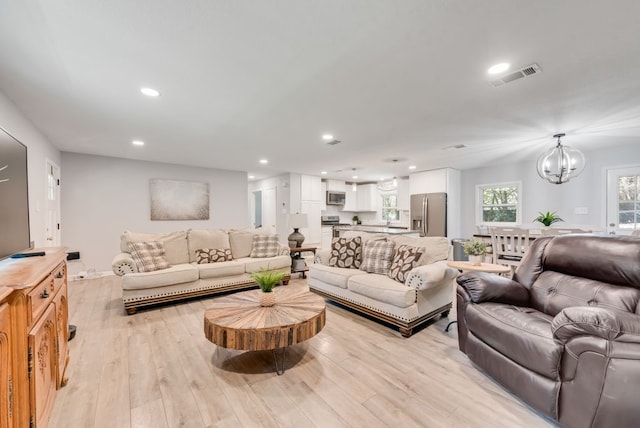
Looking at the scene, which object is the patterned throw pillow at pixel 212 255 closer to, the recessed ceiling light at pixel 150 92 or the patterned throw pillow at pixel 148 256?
the patterned throw pillow at pixel 148 256

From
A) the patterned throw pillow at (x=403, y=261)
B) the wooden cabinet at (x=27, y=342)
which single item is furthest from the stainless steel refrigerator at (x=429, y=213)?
the wooden cabinet at (x=27, y=342)

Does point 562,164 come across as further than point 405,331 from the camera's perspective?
Yes

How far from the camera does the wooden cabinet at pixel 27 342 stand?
104cm

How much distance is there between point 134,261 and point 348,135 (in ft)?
11.0

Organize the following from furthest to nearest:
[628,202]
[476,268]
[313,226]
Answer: [313,226], [628,202], [476,268]

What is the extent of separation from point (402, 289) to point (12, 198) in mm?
3185

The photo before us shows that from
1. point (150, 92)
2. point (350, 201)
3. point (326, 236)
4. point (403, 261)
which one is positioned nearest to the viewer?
point (150, 92)

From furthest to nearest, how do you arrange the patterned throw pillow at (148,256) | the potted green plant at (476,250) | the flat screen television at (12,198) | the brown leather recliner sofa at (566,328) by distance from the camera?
1. the patterned throw pillow at (148,256)
2. the potted green plant at (476,250)
3. the flat screen television at (12,198)
4. the brown leather recliner sofa at (566,328)

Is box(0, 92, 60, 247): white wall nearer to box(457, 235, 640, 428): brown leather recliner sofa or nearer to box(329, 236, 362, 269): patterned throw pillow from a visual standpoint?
box(329, 236, 362, 269): patterned throw pillow

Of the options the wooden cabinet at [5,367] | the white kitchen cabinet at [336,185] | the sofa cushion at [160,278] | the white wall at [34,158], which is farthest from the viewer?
the white kitchen cabinet at [336,185]

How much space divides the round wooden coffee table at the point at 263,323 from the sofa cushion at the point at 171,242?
1967mm

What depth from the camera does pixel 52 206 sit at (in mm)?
4465

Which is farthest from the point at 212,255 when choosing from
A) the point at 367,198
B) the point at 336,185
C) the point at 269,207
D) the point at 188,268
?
the point at 367,198

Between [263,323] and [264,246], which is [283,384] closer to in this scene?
[263,323]
